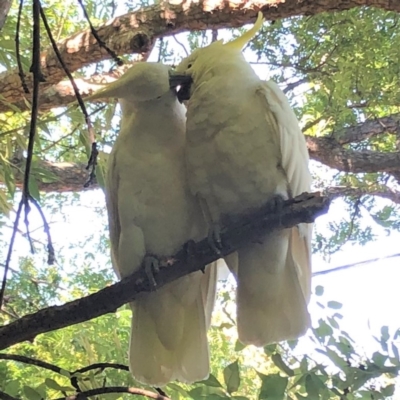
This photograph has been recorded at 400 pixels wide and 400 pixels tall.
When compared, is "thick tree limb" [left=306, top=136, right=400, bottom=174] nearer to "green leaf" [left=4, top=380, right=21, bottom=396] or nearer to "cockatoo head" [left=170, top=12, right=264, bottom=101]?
"cockatoo head" [left=170, top=12, right=264, bottom=101]

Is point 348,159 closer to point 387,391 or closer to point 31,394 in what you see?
point 387,391

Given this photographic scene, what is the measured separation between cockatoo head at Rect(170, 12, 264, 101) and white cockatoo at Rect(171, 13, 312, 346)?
0.17 ft

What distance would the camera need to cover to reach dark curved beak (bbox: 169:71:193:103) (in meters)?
1.20

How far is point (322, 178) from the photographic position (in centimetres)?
257

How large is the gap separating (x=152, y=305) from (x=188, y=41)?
1.30 metres

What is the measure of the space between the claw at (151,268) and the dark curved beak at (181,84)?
33cm

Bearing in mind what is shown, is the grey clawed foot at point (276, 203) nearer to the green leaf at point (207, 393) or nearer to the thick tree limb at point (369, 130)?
the green leaf at point (207, 393)

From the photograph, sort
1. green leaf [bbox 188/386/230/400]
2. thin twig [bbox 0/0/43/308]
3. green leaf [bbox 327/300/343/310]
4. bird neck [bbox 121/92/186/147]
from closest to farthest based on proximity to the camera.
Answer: thin twig [bbox 0/0/43/308] < green leaf [bbox 188/386/230/400] < green leaf [bbox 327/300/343/310] < bird neck [bbox 121/92/186/147]

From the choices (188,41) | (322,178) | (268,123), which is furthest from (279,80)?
(268,123)

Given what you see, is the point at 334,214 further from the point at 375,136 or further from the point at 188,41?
the point at 188,41

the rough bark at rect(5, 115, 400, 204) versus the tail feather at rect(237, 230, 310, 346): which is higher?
the rough bark at rect(5, 115, 400, 204)

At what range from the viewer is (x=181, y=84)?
1.23 m

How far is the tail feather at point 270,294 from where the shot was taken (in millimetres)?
1107

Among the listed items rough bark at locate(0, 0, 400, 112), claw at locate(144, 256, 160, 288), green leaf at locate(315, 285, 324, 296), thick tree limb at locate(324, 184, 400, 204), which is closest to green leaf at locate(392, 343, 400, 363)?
green leaf at locate(315, 285, 324, 296)
